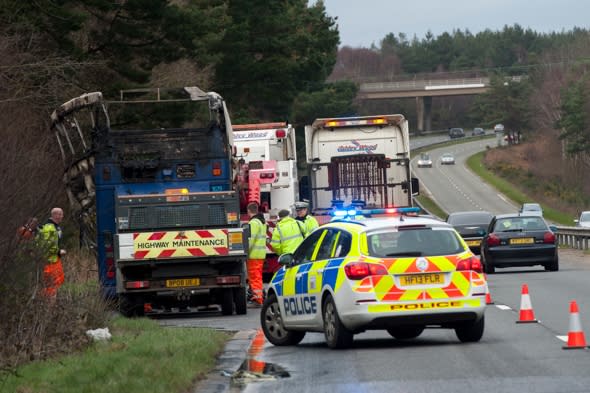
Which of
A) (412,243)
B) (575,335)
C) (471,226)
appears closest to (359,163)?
(471,226)

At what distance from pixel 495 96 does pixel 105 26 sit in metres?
115

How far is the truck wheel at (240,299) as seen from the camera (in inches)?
891

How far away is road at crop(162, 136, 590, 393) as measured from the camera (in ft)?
40.6

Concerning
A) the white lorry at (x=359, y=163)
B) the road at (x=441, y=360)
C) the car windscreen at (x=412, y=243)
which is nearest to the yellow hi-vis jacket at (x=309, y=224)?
the road at (x=441, y=360)

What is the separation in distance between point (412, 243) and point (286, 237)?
7.15 metres

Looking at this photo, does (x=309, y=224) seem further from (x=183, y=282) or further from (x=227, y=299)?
(x=183, y=282)

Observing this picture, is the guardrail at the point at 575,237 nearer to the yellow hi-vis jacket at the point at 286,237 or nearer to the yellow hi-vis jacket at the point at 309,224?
the yellow hi-vis jacket at the point at 309,224

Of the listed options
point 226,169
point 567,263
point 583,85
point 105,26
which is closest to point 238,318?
point 226,169

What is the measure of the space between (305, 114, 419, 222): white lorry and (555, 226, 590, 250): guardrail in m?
16.0

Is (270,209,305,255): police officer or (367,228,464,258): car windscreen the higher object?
(367,228,464,258): car windscreen

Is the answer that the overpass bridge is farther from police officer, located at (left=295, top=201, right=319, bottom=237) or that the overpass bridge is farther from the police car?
the police car

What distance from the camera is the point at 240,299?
2270 centimetres

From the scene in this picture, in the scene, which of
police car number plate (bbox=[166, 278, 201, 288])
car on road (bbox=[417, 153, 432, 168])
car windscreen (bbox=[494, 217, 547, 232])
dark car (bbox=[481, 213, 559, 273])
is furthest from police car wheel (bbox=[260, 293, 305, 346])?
car on road (bbox=[417, 153, 432, 168])

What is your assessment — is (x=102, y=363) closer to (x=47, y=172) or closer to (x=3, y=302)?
(x=3, y=302)
